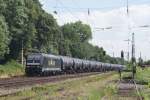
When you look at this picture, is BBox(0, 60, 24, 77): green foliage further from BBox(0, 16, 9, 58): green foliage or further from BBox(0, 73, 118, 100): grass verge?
BBox(0, 73, 118, 100): grass verge

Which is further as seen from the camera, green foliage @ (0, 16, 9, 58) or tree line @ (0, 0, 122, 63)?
tree line @ (0, 0, 122, 63)

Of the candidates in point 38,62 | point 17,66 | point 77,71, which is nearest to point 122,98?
point 38,62

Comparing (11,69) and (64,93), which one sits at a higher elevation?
(11,69)

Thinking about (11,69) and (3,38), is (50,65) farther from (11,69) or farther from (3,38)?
(11,69)

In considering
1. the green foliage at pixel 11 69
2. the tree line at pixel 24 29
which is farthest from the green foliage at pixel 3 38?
the green foliage at pixel 11 69

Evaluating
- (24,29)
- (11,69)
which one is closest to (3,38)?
(11,69)

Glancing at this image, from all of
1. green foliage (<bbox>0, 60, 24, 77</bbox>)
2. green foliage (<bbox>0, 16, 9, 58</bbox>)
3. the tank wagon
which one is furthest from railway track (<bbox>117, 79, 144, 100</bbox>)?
green foliage (<bbox>0, 16, 9, 58</bbox>)

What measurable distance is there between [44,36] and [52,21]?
24.5 feet

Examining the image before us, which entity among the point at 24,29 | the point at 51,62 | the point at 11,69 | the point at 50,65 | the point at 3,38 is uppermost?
the point at 24,29

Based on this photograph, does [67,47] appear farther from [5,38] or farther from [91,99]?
[91,99]

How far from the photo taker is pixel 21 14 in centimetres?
8700

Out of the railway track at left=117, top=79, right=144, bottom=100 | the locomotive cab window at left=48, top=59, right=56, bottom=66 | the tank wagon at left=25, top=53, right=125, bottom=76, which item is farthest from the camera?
the locomotive cab window at left=48, top=59, right=56, bottom=66

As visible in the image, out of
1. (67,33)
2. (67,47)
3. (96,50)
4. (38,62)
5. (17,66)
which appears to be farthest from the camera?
(96,50)

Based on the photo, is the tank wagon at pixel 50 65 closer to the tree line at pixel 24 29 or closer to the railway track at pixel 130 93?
the tree line at pixel 24 29
